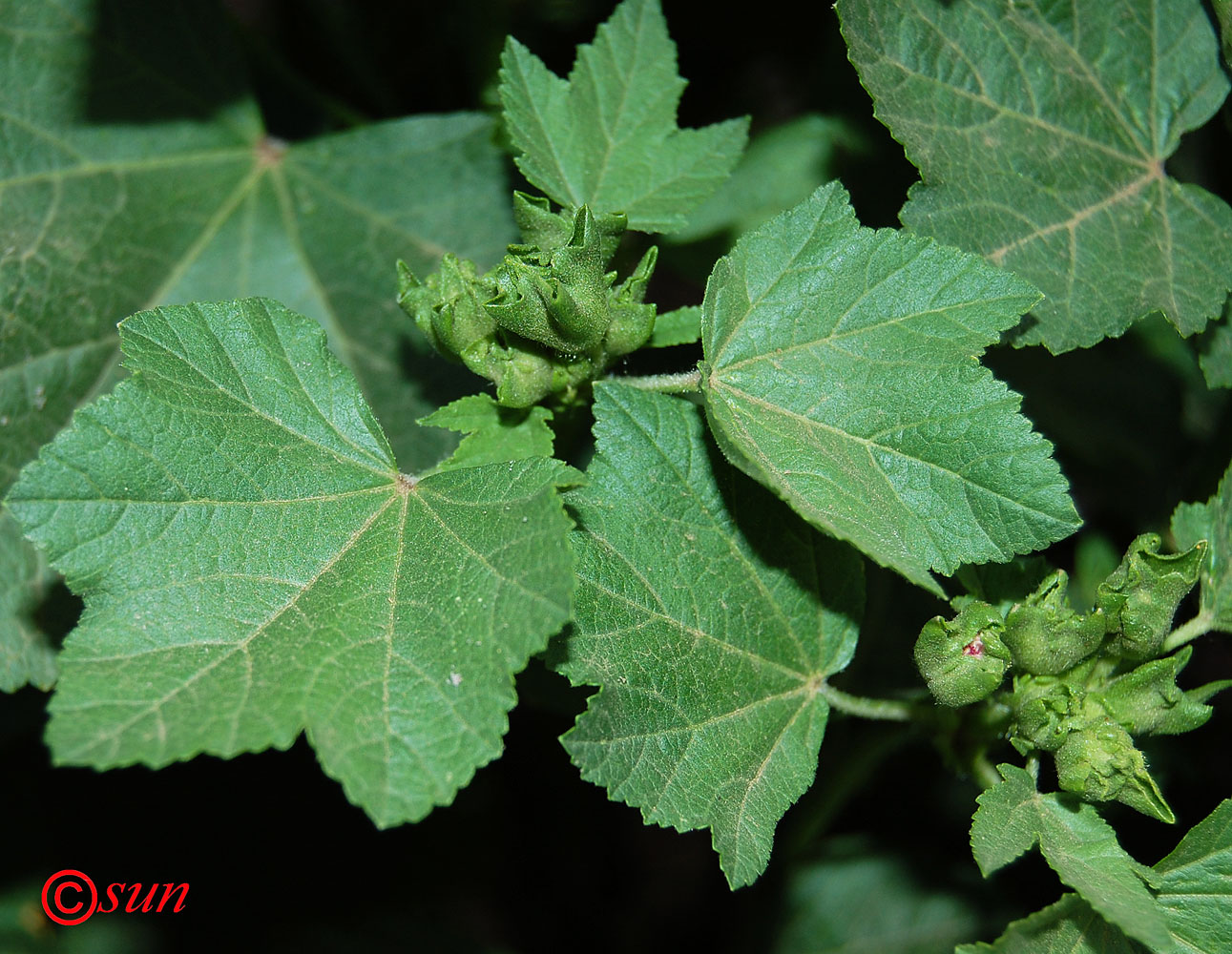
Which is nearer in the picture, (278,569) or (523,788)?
(278,569)

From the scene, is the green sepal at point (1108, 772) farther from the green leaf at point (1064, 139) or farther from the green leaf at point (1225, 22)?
the green leaf at point (1225, 22)

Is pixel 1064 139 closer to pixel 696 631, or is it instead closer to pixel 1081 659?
pixel 1081 659

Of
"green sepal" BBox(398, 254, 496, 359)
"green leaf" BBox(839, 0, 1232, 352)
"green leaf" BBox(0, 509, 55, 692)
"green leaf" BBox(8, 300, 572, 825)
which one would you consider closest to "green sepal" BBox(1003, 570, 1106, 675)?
"green leaf" BBox(839, 0, 1232, 352)

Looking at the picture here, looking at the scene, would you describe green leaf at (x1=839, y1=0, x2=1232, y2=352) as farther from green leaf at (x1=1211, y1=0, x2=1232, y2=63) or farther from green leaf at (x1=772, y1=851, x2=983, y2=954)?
green leaf at (x1=772, y1=851, x2=983, y2=954)

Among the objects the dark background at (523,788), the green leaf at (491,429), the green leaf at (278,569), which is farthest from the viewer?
the dark background at (523,788)

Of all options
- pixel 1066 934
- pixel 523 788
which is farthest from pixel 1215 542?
pixel 523 788

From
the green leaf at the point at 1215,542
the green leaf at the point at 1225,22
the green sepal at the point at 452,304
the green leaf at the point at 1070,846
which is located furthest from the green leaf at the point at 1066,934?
the green leaf at the point at 1225,22
